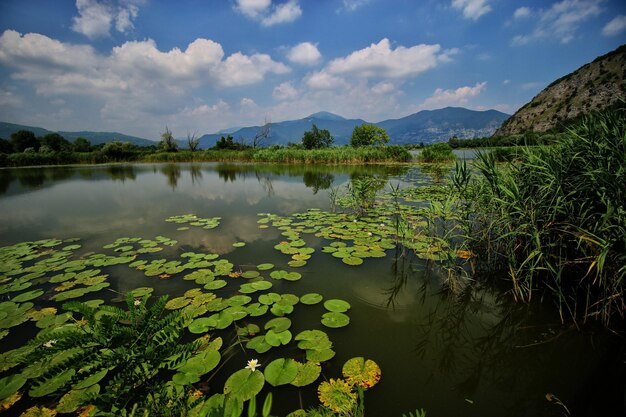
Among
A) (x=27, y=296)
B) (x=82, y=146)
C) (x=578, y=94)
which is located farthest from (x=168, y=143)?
(x=578, y=94)

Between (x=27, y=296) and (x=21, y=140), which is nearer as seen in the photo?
(x=27, y=296)

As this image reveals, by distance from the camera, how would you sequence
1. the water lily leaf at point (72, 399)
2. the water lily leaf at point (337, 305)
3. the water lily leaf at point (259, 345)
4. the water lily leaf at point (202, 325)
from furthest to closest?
the water lily leaf at point (337, 305) < the water lily leaf at point (202, 325) < the water lily leaf at point (259, 345) < the water lily leaf at point (72, 399)

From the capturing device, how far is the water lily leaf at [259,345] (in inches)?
91.8

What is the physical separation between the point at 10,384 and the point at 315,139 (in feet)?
147

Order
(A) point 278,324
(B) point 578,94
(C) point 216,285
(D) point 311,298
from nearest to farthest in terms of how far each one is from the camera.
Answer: (A) point 278,324 → (D) point 311,298 → (C) point 216,285 → (B) point 578,94

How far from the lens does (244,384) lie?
1936 mm

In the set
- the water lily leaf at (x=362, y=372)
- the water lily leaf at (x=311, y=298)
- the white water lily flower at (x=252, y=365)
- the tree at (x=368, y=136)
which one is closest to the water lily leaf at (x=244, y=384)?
the white water lily flower at (x=252, y=365)

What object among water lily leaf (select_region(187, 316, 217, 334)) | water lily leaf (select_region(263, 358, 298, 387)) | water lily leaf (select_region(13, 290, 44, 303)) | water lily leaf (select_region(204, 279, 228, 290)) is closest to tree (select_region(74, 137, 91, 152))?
water lily leaf (select_region(13, 290, 44, 303))

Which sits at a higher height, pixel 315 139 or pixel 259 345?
pixel 315 139

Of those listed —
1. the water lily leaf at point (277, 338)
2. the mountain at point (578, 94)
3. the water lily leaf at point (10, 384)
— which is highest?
the mountain at point (578, 94)

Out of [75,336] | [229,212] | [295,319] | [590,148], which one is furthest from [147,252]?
[590,148]

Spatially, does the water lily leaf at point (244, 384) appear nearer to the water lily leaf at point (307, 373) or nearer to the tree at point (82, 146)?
the water lily leaf at point (307, 373)

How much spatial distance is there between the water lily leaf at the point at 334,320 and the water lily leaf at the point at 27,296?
3.63m

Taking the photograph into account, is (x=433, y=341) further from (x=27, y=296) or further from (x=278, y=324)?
(x=27, y=296)
